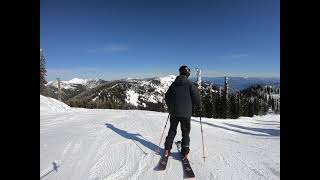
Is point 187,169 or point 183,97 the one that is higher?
point 183,97

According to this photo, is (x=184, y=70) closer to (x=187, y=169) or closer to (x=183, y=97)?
(x=183, y=97)

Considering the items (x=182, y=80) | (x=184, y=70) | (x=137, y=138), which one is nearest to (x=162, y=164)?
(x=182, y=80)

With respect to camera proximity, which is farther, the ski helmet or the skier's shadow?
the skier's shadow

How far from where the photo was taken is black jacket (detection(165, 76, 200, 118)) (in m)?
7.84

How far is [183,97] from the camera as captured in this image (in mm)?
7852

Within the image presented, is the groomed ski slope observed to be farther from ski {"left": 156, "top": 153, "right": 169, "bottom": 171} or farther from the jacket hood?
the jacket hood

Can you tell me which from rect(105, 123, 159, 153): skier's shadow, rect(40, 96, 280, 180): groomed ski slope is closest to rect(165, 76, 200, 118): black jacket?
rect(40, 96, 280, 180): groomed ski slope

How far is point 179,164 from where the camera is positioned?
7.57 m

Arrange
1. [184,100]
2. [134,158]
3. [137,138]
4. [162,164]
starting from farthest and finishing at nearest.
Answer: [137,138] < [134,158] < [184,100] < [162,164]
